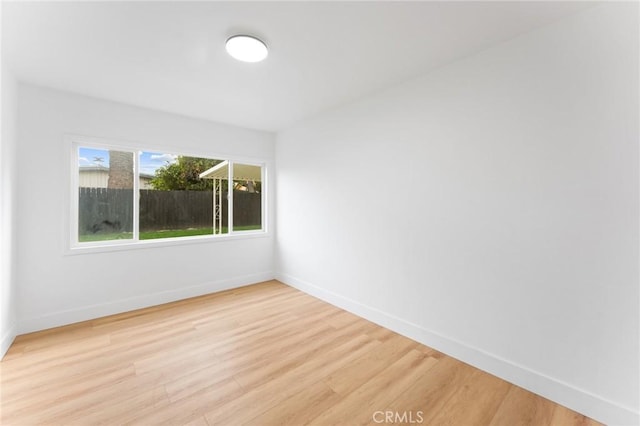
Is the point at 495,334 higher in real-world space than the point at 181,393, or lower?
higher

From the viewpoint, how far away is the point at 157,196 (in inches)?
140

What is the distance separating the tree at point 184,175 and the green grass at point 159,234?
2.04ft

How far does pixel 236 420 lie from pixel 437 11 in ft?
9.51

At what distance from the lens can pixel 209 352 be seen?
90.1 inches

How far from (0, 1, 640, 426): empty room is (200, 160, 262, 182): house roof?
0.56 metres

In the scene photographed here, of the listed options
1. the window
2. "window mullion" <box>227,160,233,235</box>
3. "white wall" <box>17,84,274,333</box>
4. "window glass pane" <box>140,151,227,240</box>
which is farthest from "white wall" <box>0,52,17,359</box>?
"window mullion" <box>227,160,233,235</box>

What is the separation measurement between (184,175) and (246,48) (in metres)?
2.41

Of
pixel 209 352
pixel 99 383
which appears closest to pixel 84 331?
pixel 99 383

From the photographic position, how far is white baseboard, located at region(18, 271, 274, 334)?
2.66 meters

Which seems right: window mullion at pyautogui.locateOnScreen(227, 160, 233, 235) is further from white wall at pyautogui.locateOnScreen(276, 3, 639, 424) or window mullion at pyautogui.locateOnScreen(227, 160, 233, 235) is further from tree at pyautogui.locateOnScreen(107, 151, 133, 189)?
white wall at pyautogui.locateOnScreen(276, 3, 639, 424)

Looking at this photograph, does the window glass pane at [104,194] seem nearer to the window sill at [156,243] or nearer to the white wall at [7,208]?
the window sill at [156,243]

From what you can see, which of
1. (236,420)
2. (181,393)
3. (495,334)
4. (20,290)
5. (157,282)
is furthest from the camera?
(157,282)

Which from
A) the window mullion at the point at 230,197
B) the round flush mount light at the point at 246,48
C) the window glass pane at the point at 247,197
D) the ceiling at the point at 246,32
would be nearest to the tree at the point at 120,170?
the ceiling at the point at 246,32

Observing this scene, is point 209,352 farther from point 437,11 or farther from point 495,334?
point 437,11
